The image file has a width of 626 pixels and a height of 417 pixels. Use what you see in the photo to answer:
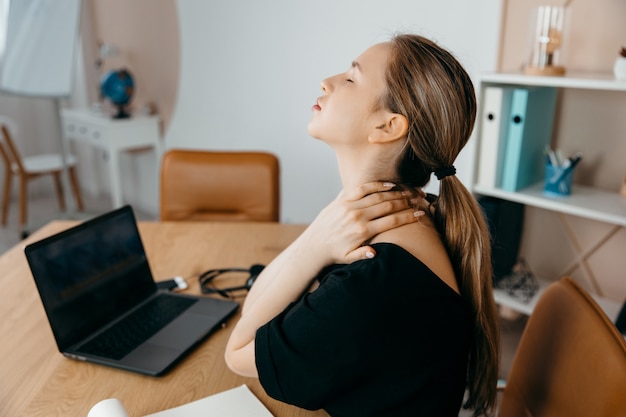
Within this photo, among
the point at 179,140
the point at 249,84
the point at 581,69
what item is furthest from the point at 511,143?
the point at 179,140

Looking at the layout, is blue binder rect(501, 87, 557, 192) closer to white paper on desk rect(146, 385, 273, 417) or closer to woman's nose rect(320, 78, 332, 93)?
woman's nose rect(320, 78, 332, 93)

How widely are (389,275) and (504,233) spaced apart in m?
1.38

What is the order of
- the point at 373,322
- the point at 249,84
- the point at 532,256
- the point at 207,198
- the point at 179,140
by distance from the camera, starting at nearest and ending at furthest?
the point at 373,322, the point at 207,198, the point at 532,256, the point at 249,84, the point at 179,140

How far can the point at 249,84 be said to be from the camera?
3002 millimetres

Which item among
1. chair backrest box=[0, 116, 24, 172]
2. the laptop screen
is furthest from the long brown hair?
chair backrest box=[0, 116, 24, 172]

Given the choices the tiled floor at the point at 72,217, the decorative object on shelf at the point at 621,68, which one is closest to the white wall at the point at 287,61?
the decorative object on shelf at the point at 621,68

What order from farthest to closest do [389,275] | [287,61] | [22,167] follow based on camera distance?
[22,167] < [287,61] < [389,275]

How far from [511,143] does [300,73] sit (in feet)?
4.09

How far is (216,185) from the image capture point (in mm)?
1889

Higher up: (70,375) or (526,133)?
(526,133)

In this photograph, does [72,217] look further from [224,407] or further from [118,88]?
[224,407]

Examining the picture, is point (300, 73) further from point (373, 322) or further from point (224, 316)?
point (373, 322)

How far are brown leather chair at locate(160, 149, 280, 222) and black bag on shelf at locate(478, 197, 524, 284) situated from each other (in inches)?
30.4

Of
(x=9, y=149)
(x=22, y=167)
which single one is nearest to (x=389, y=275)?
(x=22, y=167)
